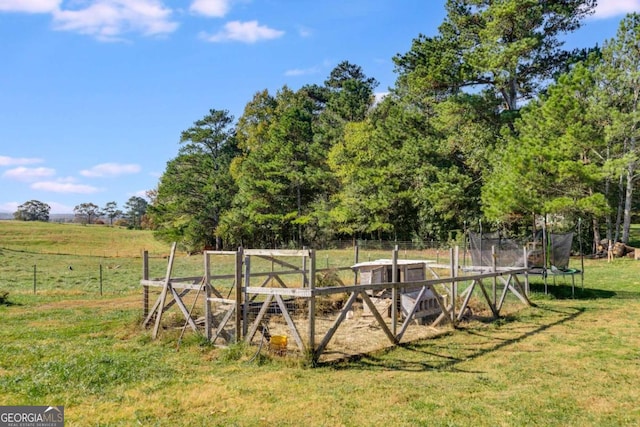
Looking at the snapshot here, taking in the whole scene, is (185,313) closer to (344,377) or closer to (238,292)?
(238,292)

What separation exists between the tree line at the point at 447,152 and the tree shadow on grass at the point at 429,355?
18288mm

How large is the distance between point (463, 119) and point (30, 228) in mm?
67449

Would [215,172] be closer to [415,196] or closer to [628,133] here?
[415,196]

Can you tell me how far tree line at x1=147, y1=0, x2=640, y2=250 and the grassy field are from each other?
17.0m

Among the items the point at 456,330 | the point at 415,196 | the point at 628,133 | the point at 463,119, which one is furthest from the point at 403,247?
the point at 456,330

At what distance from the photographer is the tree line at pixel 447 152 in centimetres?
2862

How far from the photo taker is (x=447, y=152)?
126 feet

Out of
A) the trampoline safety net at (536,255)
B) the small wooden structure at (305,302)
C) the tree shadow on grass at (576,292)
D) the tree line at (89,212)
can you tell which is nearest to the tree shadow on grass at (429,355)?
the small wooden structure at (305,302)

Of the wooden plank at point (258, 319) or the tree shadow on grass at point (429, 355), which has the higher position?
the wooden plank at point (258, 319)

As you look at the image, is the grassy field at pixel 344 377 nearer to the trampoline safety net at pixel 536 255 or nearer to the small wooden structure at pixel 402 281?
the small wooden structure at pixel 402 281

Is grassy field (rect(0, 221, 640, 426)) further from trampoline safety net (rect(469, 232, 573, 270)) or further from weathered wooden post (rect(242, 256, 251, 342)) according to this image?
trampoline safety net (rect(469, 232, 573, 270))

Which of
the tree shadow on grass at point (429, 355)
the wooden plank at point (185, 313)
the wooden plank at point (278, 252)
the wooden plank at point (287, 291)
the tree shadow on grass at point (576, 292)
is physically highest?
the wooden plank at point (278, 252)

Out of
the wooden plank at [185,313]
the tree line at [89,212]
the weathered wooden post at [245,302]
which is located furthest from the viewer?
the tree line at [89,212]

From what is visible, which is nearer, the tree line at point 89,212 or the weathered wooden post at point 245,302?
the weathered wooden post at point 245,302
